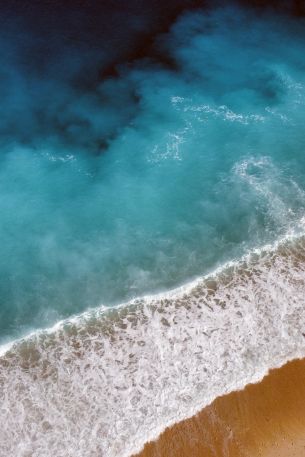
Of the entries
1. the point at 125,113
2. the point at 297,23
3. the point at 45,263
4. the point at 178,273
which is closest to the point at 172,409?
the point at 178,273

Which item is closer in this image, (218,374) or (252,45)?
(218,374)


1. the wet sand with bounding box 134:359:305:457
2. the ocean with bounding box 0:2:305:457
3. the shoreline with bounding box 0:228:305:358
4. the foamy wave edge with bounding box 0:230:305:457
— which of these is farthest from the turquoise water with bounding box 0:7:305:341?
the wet sand with bounding box 134:359:305:457

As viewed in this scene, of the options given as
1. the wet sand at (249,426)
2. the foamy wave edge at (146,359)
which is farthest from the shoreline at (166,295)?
the wet sand at (249,426)

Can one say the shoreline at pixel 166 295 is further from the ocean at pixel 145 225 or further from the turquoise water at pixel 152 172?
the turquoise water at pixel 152 172

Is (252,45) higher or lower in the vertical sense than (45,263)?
higher

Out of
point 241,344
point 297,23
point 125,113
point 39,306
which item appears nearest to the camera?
point 241,344

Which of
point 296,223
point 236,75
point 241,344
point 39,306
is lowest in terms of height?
point 39,306

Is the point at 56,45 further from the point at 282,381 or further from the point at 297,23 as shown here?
the point at 282,381
